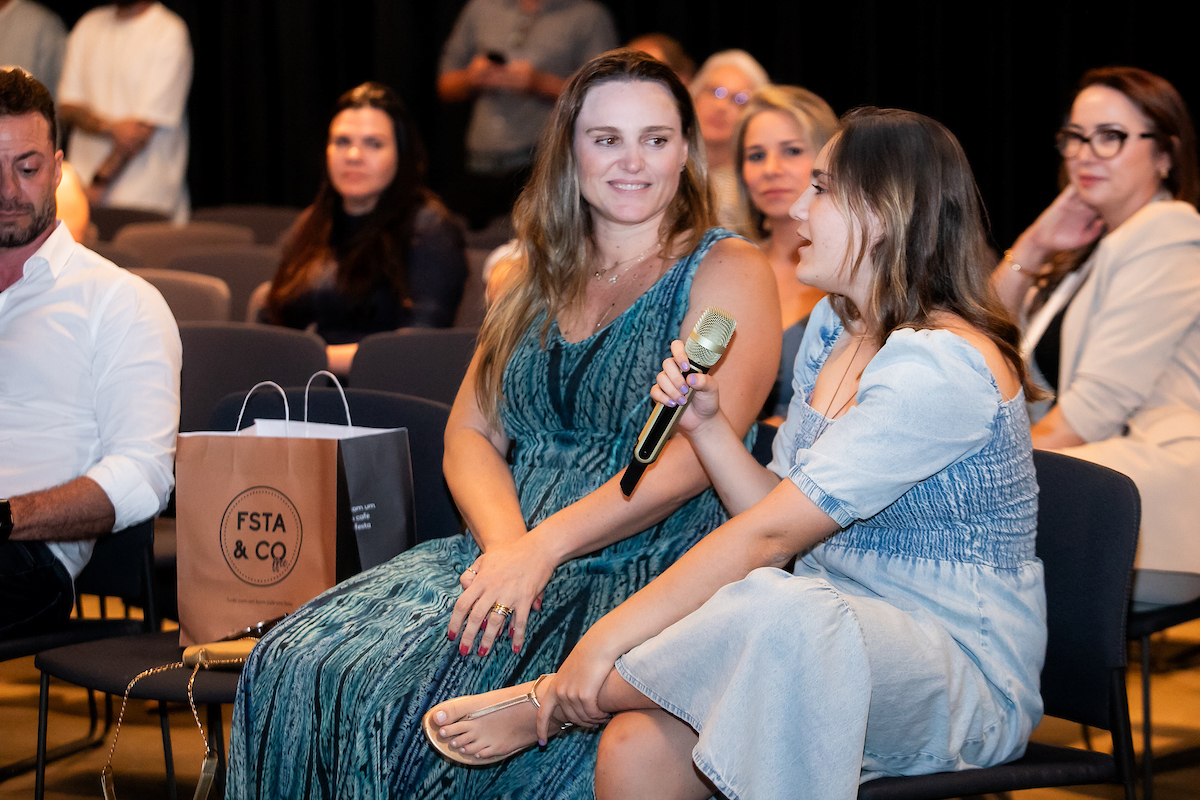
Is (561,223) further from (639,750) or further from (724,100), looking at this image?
(724,100)

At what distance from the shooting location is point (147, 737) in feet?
9.14

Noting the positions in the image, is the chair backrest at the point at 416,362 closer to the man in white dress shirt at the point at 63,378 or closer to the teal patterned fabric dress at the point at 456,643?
the man in white dress shirt at the point at 63,378

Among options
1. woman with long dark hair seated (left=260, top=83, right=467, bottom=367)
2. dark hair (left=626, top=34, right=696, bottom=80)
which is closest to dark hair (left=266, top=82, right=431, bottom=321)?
woman with long dark hair seated (left=260, top=83, right=467, bottom=367)

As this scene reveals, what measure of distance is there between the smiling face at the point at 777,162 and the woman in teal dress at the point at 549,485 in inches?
40.0

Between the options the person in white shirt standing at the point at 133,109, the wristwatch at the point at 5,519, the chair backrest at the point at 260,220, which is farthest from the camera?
the person in white shirt standing at the point at 133,109

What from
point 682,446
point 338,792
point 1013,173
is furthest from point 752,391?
point 1013,173

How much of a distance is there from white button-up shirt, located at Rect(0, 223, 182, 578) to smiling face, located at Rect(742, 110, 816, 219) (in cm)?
165

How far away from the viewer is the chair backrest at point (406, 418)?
229cm

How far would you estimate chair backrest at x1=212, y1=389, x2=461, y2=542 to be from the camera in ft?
7.53

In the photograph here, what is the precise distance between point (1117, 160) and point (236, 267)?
2.90 metres

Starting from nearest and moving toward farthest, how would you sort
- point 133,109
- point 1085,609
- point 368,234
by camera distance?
1. point 1085,609
2. point 368,234
3. point 133,109

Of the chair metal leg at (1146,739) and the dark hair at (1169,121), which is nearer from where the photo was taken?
the chair metal leg at (1146,739)

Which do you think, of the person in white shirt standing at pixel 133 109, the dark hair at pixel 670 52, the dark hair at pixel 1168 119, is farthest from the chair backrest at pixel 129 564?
the person in white shirt standing at pixel 133 109

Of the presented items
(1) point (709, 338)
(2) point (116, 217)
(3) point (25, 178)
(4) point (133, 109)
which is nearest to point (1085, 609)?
(1) point (709, 338)
